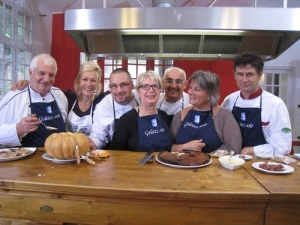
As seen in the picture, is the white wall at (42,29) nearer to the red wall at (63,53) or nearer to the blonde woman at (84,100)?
the red wall at (63,53)

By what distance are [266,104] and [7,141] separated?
1.90 metres

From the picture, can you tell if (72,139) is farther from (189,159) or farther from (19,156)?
(189,159)

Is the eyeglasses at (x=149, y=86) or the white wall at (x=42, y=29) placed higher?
the white wall at (x=42, y=29)

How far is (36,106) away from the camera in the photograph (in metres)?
1.86

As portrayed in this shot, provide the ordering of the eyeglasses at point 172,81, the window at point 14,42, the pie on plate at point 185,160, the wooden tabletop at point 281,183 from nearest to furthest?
1. the wooden tabletop at point 281,183
2. the pie on plate at point 185,160
3. the eyeglasses at point 172,81
4. the window at point 14,42

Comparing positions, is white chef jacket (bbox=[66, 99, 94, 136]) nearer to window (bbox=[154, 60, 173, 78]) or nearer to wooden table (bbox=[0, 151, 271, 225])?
wooden table (bbox=[0, 151, 271, 225])

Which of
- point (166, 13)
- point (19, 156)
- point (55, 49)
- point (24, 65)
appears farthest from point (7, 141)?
point (55, 49)

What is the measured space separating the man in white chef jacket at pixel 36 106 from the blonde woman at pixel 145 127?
59 centimetres

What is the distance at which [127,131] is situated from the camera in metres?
1.72

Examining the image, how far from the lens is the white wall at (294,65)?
5.23m

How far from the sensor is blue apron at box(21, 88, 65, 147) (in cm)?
181

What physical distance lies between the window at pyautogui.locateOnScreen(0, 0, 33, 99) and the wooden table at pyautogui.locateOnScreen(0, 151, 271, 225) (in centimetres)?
335

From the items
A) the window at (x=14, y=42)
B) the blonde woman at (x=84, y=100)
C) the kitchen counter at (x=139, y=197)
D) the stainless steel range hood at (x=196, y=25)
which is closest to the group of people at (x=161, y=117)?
the blonde woman at (x=84, y=100)

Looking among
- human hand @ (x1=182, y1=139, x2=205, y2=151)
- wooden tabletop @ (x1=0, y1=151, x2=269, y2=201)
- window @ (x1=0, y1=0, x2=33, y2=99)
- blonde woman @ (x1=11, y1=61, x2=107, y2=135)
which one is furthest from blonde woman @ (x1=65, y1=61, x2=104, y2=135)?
window @ (x1=0, y1=0, x2=33, y2=99)
